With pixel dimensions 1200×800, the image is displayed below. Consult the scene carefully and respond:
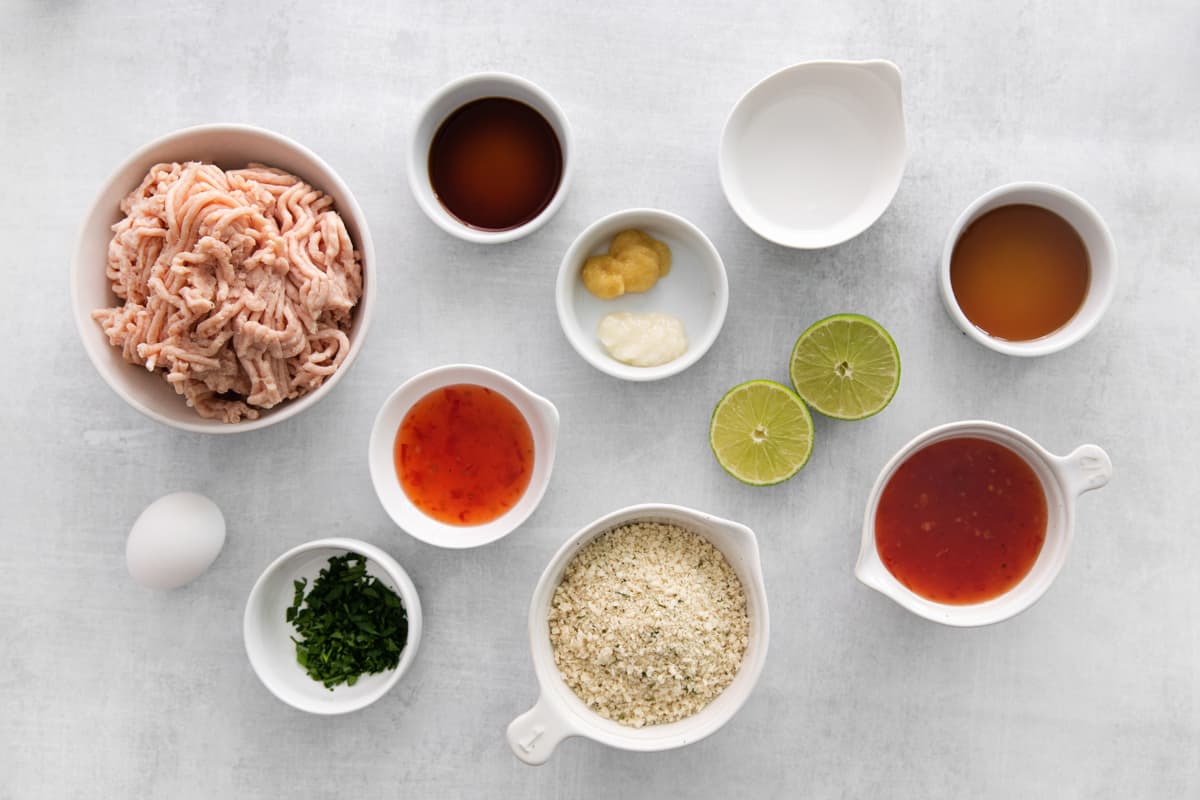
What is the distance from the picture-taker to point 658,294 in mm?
2166

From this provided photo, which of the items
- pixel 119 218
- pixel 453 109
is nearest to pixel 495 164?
pixel 453 109

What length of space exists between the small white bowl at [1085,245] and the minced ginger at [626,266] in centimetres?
69

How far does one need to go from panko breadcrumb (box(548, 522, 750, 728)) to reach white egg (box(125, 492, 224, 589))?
859 millimetres

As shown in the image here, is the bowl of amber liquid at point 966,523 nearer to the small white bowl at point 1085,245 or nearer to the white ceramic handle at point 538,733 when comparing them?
the small white bowl at point 1085,245

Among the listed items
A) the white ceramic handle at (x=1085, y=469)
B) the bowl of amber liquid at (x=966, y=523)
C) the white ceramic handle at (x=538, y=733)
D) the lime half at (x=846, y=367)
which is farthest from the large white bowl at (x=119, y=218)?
the white ceramic handle at (x=1085, y=469)

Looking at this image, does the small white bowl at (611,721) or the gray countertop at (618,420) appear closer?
the small white bowl at (611,721)

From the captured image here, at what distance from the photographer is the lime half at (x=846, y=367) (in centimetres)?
205

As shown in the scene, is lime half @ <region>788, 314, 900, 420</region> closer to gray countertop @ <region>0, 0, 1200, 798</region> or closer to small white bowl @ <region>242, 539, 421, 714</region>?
gray countertop @ <region>0, 0, 1200, 798</region>

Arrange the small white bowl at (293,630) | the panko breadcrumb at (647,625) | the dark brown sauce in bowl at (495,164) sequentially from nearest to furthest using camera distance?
the panko breadcrumb at (647,625) → the small white bowl at (293,630) → the dark brown sauce in bowl at (495,164)

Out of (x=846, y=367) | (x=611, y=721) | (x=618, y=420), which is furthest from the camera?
(x=618, y=420)

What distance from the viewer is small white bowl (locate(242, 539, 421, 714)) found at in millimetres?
2018

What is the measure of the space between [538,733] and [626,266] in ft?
3.56

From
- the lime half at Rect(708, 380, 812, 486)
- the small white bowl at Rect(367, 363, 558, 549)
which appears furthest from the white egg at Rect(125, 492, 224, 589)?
the lime half at Rect(708, 380, 812, 486)

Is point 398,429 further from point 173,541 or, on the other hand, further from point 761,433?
point 761,433
